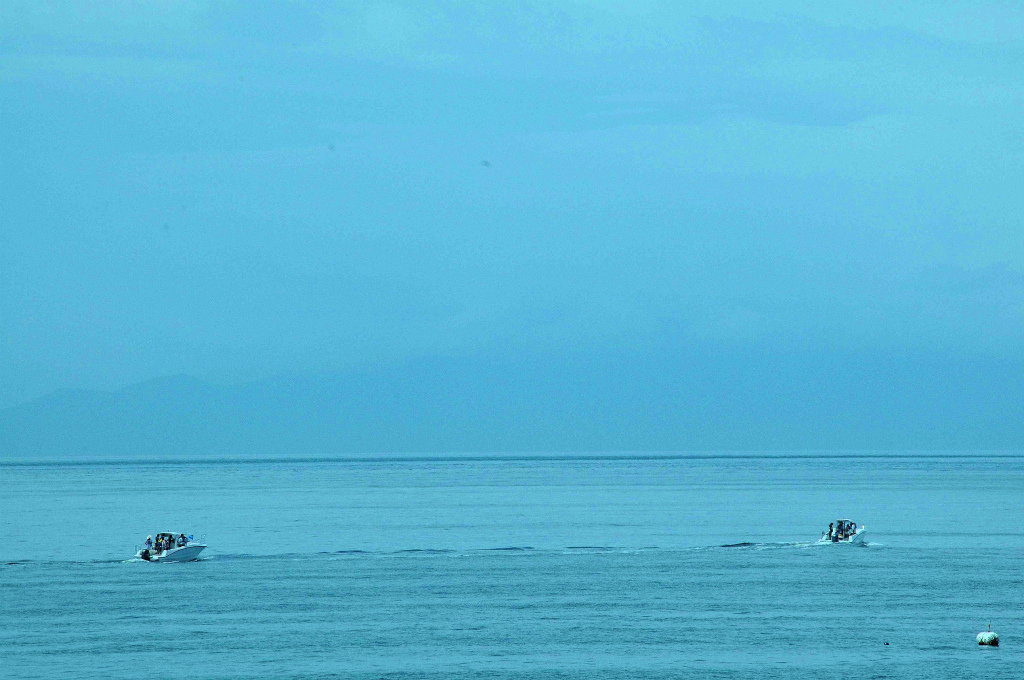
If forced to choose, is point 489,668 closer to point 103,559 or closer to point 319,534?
point 103,559

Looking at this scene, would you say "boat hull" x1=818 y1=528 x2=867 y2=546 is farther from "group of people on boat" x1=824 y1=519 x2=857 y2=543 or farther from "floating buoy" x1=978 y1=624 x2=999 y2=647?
"floating buoy" x1=978 y1=624 x2=999 y2=647

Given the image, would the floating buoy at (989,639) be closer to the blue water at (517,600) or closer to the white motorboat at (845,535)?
the blue water at (517,600)

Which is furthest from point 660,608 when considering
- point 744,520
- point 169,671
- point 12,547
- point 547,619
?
point 744,520

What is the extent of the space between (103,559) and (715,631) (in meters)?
46.8

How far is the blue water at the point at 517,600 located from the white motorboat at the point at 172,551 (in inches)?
36.9

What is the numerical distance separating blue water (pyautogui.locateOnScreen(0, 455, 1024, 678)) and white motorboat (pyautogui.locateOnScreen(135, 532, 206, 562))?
0.94 metres

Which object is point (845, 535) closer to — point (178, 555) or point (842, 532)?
point (842, 532)

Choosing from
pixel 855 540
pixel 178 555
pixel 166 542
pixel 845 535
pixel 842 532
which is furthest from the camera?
pixel 842 532

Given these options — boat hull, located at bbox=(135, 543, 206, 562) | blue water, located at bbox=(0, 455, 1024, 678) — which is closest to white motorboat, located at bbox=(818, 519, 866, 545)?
blue water, located at bbox=(0, 455, 1024, 678)

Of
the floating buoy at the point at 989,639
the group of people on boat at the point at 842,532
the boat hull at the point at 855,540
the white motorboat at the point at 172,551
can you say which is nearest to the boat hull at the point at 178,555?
the white motorboat at the point at 172,551

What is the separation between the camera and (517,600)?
6056 cm

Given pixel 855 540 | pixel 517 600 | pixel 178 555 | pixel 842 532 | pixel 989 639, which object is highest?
pixel 842 532

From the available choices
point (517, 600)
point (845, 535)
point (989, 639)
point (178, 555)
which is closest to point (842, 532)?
point (845, 535)

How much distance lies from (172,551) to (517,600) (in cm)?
2999
